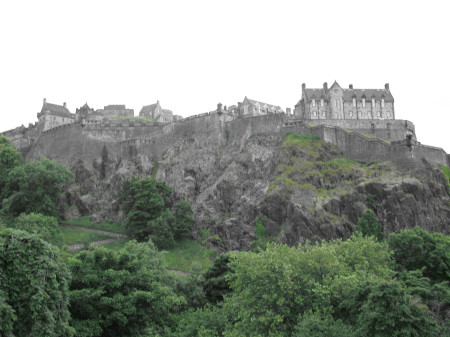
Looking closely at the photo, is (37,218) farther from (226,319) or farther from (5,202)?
(226,319)

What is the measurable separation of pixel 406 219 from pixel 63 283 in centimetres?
4712

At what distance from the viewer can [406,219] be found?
6300cm

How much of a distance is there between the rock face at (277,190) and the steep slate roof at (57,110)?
33763 mm

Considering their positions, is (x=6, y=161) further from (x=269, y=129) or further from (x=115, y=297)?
(x=115, y=297)

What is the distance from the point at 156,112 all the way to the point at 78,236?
62236 millimetres

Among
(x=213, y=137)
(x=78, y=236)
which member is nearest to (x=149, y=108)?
(x=213, y=137)

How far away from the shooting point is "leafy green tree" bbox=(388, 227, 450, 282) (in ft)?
151

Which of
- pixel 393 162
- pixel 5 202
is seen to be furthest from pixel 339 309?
pixel 5 202

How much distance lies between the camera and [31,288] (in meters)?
25.8

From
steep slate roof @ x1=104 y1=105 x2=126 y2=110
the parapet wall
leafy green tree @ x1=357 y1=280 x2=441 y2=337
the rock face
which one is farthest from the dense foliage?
steep slate roof @ x1=104 y1=105 x2=126 y2=110

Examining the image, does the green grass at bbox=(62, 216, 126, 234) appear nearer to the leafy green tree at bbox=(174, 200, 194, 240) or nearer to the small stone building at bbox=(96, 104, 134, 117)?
the leafy green tree at bbox=(174, 200, 194, 240)

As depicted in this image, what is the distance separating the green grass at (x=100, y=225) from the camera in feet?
244

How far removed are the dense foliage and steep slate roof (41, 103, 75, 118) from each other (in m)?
49.4

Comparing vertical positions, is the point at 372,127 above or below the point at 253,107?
below
